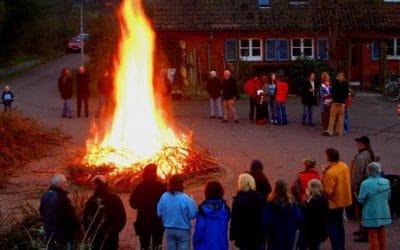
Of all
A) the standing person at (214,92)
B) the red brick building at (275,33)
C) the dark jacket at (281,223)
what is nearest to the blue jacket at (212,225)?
the dark jacket at (281,223)

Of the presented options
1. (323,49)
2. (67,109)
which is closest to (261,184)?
(67,109)

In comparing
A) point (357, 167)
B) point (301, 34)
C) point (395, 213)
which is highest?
→ point (301, 34)

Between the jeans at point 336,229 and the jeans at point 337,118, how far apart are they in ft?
34.1

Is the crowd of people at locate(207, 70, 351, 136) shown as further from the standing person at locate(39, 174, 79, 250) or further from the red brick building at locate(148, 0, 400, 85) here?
the standing person at locate(39, 174, 79, 250)

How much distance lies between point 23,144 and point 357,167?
31.1 feet

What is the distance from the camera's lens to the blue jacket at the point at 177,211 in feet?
32.5

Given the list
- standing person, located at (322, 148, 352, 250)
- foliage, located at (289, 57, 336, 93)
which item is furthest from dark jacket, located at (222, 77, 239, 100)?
standing person, located at (322, 148, 352, 250)

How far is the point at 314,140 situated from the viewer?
20.9m

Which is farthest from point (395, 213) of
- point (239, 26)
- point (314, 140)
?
point (239, 26)

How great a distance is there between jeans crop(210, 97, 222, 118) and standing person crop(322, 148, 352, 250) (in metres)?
13.1

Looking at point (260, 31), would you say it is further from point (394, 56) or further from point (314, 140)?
point (314, 140)

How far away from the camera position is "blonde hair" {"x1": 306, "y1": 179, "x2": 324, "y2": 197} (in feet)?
34.1

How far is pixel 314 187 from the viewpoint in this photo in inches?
410

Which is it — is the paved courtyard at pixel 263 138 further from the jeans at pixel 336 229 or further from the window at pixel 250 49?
the window at pixel 250 49
